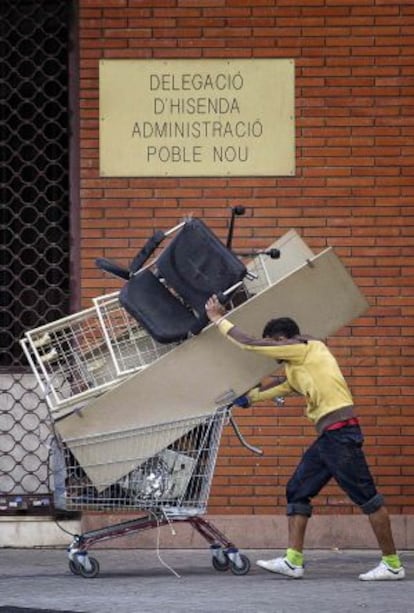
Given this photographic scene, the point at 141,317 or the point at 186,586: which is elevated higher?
the point at 141,317

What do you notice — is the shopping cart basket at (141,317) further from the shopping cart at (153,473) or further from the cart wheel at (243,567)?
the cart wheel at (243,567)

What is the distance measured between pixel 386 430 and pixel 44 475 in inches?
94.9

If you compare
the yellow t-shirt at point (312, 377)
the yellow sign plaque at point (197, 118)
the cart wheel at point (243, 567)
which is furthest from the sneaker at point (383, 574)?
the yellow sign plaque at point (197, 118)

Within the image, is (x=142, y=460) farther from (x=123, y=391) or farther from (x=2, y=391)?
(x=2, y=391)

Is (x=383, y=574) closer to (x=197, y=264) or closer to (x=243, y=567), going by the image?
(x=243, y=567)

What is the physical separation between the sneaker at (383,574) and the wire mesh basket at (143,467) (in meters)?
1.12

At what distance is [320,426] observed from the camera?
32.6 feet

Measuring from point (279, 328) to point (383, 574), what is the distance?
1.64 metres

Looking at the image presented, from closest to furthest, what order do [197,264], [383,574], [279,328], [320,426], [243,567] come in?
1. [197,264]
2. [279,328]
3. [320,426]
4. [383,574]
5. [243,567]

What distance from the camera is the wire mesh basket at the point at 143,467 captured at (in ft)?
31.9

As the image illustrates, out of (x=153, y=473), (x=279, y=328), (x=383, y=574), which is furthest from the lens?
(x=383, y=574)

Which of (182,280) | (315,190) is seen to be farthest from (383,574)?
(315,190)

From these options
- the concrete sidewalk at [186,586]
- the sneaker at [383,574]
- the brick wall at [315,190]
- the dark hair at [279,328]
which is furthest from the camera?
the brick wall at [315,190]

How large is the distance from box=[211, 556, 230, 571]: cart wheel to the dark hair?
1.49 m
